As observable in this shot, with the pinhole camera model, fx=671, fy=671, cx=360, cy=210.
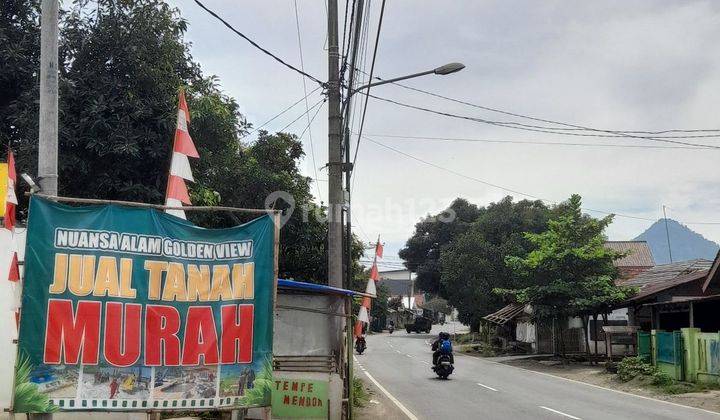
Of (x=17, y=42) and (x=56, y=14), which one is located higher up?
(x=17, y=42)

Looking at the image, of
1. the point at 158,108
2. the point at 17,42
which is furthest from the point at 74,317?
the point at 17,42

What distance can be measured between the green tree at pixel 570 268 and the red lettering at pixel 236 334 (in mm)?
24873

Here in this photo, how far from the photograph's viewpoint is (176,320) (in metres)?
7.49

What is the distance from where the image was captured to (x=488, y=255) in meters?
47.8

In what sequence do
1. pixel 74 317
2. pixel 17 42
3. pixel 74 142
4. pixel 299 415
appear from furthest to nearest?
1. pixel 17 42
2. pixel 74 142
3. pixel 299 415
4. pixel 74 317

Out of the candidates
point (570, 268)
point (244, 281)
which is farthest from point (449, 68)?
point (570, 268)

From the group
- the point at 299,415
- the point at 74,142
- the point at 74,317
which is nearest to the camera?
the point at 74,317

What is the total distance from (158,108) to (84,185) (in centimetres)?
212

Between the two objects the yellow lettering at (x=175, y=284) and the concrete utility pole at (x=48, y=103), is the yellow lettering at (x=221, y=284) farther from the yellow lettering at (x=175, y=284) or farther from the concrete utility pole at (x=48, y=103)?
the concrete utility pole at (x=48, y=103)

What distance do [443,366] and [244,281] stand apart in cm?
1732

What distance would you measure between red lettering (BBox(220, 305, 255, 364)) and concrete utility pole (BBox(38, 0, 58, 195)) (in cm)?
266

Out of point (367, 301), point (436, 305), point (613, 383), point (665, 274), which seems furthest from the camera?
point (436, 305)

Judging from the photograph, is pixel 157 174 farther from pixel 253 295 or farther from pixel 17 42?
pixel 253 295

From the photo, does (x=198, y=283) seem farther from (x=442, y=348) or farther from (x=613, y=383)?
(x=613, y=383)
